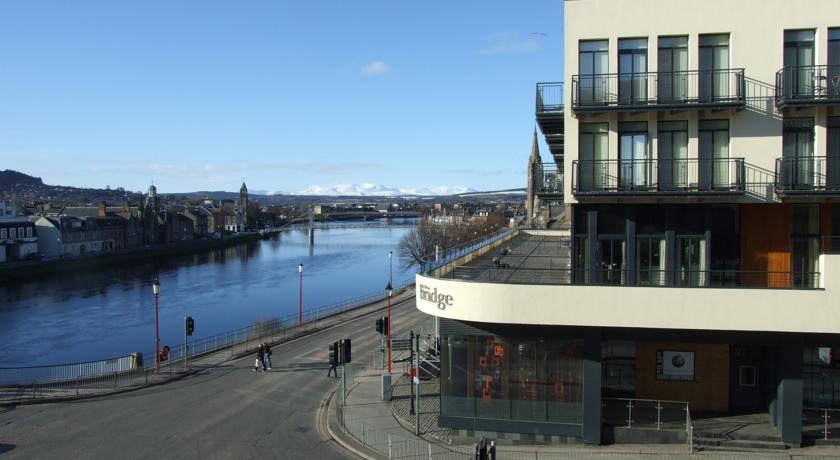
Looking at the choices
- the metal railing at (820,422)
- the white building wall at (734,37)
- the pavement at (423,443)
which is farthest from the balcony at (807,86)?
the pavement at (423,443)

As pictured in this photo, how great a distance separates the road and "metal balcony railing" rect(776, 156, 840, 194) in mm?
13092

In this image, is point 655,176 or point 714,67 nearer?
point 714,67

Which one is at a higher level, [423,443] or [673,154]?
[673,154]

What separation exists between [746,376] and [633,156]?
6907mm

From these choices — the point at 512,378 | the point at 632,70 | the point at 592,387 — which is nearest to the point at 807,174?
the point at 632,70

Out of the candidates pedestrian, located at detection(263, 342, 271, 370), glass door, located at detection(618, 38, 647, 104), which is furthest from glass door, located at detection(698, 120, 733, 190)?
pedestrian, located at detection(263, 342, 271, 370)

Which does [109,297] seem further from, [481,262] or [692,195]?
[692,195]

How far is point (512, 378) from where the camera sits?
1769 centimetres

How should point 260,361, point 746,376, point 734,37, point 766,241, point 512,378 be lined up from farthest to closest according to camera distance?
1. point 260,361
2. point 746,376
3. point 512,378
4. point 766,241
5. point 734,37

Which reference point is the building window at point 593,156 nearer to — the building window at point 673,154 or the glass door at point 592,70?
the glass door at point 592,70

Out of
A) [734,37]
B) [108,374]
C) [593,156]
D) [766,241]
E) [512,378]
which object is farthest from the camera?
[108,374]

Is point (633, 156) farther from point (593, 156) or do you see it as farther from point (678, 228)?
point (678, 228)

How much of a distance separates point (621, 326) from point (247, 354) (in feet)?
60.5

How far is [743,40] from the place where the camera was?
17031mm
